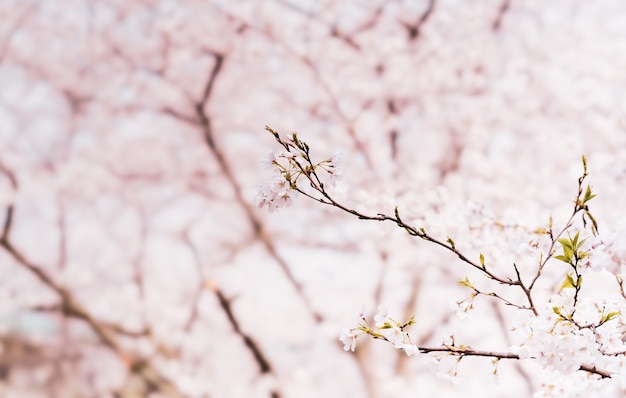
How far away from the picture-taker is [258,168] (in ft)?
7.44

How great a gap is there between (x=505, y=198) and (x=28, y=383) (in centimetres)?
205

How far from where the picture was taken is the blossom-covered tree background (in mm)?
2139

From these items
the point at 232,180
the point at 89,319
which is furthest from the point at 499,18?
the point at 89,319

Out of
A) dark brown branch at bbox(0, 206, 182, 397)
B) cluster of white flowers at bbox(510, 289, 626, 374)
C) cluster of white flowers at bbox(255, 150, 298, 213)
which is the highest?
dark brown branch at bbox(0, 206, 182, 397)

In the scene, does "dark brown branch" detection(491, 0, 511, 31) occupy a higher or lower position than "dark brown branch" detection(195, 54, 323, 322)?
higher

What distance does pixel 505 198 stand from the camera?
7.32 ft

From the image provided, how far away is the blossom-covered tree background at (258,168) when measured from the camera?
2139 millimetres

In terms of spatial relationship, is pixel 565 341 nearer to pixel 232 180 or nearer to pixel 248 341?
pixel 248 341

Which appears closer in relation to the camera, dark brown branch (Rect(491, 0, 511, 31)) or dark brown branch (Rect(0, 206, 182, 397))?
dark brown branch (Rect(0, 206, 182, 397))

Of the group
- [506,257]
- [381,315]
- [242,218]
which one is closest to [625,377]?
[381,315]

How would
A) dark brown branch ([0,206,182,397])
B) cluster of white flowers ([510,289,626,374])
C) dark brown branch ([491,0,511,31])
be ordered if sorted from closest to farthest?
cluster of white flowers ([510,289,626,374]), dark brown branch ([0,206,182,397]), dark brown branch ([491,0,511,31])

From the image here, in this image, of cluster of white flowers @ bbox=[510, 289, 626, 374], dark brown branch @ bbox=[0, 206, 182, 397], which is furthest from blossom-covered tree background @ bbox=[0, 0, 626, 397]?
cluster of white flowers @ bbox=[510, 289, 626, 374]

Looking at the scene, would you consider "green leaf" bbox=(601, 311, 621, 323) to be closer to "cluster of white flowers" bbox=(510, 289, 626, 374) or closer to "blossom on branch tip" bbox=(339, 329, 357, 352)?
"cluster of white flowers" bbox=(510, 289, 626, 374)

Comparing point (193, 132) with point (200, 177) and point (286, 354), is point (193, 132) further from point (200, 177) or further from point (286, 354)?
point (286, 354)
